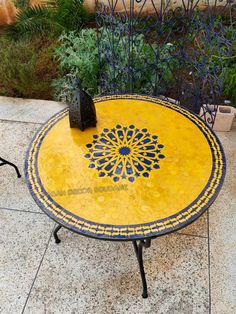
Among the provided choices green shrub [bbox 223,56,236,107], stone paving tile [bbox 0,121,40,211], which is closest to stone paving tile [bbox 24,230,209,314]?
stone paving tile [bbox 0,121,40,211]

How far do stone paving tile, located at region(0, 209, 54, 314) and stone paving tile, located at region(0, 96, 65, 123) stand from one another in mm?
1367

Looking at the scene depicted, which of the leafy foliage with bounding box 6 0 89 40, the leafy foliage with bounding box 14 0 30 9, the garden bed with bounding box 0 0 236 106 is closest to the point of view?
the garden bed with bounding box 0 0 236 106

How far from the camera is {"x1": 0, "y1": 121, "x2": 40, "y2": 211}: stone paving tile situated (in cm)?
320

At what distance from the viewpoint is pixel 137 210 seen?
2.05 m

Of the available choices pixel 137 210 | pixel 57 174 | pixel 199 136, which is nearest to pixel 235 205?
pixel 199 136

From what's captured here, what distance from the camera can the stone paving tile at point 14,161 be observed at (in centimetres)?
320

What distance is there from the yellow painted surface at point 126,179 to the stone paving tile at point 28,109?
1.54 meters

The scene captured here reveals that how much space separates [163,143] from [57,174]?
0.78 metres

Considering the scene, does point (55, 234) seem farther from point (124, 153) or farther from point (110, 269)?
point (124, 153)

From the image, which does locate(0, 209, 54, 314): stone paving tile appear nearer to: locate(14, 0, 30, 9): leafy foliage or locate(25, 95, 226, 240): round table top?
locate(25, 95, 226, 240): round table top

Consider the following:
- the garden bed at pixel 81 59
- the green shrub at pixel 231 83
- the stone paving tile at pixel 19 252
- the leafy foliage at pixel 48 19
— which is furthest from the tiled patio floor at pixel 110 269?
the leafy foliage at pixel 48 19

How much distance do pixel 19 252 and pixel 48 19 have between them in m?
3.53

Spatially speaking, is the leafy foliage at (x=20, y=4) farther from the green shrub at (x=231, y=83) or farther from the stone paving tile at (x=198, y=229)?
the stone paving tile at (x=198, y=229)

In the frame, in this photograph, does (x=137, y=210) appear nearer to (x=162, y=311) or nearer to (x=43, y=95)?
(x=162, y=311)
